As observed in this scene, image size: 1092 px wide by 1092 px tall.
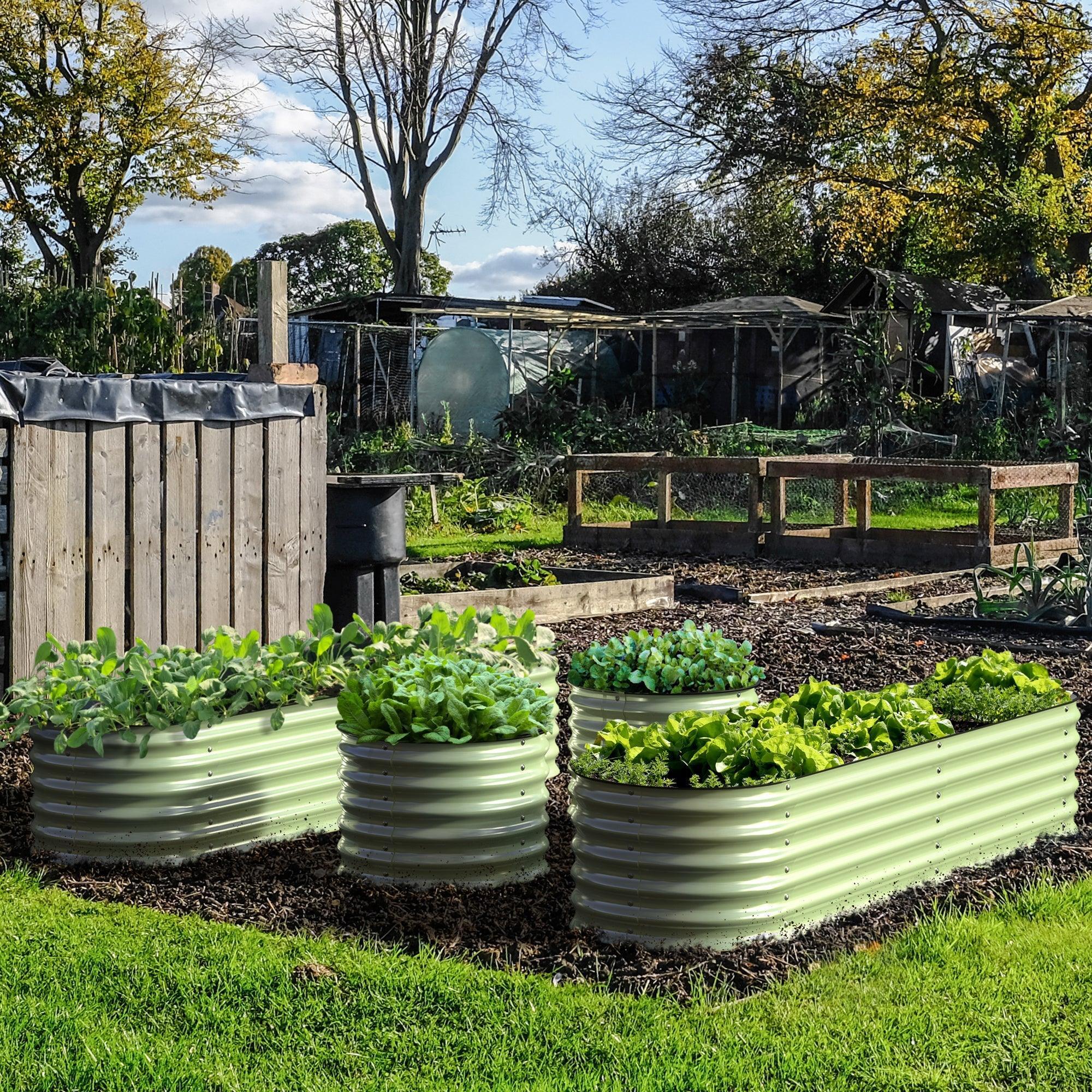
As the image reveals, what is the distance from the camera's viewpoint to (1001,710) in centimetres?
477

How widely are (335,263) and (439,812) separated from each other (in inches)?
2061

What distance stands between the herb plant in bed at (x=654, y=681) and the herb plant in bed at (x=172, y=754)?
88 cm

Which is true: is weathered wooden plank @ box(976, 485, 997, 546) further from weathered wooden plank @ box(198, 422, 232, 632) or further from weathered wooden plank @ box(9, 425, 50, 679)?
A: weathered wooden plank @ box(9, 425, 50, 679)

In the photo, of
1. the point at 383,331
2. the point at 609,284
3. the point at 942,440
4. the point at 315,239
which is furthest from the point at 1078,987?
the point at 315,239

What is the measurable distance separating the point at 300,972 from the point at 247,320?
21.6 m

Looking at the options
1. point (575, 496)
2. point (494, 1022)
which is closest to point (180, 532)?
point (494, 1022)

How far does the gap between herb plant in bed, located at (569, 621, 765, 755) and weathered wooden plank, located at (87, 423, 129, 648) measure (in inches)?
94.7

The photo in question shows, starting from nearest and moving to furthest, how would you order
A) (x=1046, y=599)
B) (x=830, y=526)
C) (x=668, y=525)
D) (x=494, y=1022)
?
(x=494, y=1022)
(x=1046, y=599)
(x=668, y=525)
(x=830, y=526)

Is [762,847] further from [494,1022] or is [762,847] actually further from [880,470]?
[880,470]

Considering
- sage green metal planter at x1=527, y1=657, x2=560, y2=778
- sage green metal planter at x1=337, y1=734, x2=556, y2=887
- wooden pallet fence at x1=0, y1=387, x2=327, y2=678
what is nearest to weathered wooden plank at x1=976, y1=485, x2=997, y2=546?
wooden pallet fence at x1=0, y1=387, x2=327, y2=678

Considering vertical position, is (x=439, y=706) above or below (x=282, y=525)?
below

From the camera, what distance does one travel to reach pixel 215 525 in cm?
676

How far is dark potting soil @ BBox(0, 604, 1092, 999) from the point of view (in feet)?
11.7

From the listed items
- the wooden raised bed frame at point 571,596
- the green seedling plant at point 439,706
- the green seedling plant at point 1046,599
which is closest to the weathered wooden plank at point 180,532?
the wooden raised bed frame at point 571,596
